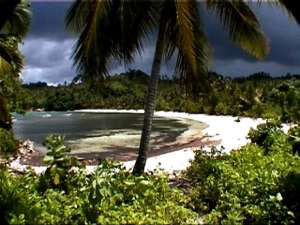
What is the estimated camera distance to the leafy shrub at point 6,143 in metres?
18.6

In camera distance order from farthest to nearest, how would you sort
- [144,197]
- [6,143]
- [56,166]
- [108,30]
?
[6,143], [108,30], [56,166], [144,197]

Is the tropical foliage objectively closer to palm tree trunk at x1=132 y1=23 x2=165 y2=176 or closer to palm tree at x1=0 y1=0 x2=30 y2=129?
palm tree trunk at x1=132 y1=23 x2=165 y2=176

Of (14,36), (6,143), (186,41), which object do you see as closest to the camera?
(186,41)

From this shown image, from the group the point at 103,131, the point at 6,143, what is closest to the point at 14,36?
the point at 6,143

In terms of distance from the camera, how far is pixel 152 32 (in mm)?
11414

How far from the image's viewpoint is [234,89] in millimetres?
44438

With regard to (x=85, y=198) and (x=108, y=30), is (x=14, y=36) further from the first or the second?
(x=85, y=198)

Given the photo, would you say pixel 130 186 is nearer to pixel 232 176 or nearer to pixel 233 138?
pixel 232 176

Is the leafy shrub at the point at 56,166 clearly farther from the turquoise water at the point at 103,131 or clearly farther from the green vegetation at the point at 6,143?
the turquoise water at the point at 103,131

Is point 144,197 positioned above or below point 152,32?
below

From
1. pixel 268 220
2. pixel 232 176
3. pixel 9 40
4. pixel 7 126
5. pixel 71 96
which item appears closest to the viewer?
pixel 268 220

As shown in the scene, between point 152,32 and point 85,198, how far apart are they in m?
5.11

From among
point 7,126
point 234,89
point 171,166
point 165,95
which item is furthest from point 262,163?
point 165,95

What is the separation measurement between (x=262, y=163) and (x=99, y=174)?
346cm
